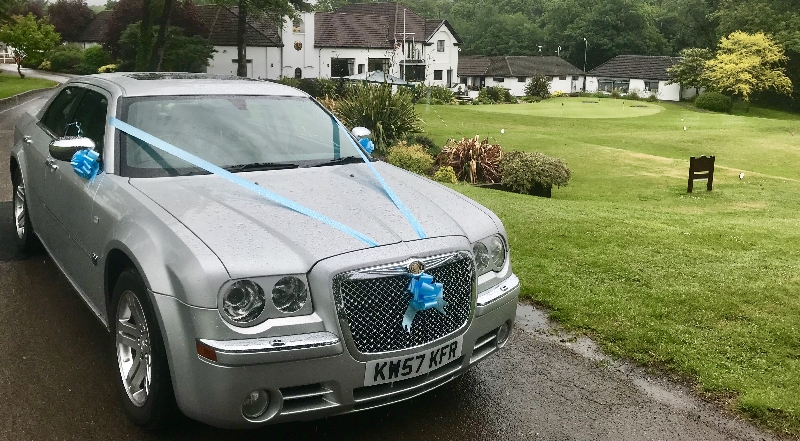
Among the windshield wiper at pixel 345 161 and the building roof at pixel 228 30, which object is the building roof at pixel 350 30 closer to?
the building roof at pixel 228 30

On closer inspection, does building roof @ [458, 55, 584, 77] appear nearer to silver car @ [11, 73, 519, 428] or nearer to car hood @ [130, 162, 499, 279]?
silver car @ [11, 73, 519, 428]

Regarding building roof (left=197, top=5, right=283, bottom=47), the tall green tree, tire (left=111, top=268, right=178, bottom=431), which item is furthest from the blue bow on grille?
the tall green tree

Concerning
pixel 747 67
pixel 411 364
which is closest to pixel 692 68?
pixel 747 67

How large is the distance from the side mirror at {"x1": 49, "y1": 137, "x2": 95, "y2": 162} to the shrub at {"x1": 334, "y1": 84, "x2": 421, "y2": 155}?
1369 cm

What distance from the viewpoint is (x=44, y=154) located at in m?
5.55

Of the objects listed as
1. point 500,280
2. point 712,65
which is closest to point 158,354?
point 500,280

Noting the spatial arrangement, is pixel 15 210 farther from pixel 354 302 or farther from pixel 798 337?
pixel 798 337

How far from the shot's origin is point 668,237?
889cm

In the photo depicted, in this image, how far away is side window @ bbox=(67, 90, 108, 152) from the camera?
476cm

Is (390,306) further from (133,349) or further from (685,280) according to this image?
(685,280)

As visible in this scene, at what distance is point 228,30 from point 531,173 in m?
51.9

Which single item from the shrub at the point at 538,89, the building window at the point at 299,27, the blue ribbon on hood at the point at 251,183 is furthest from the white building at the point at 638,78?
the blue ribbon on hood at the point at 251,183

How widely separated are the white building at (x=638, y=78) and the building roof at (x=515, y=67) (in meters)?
2.96

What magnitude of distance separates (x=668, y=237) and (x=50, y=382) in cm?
705
